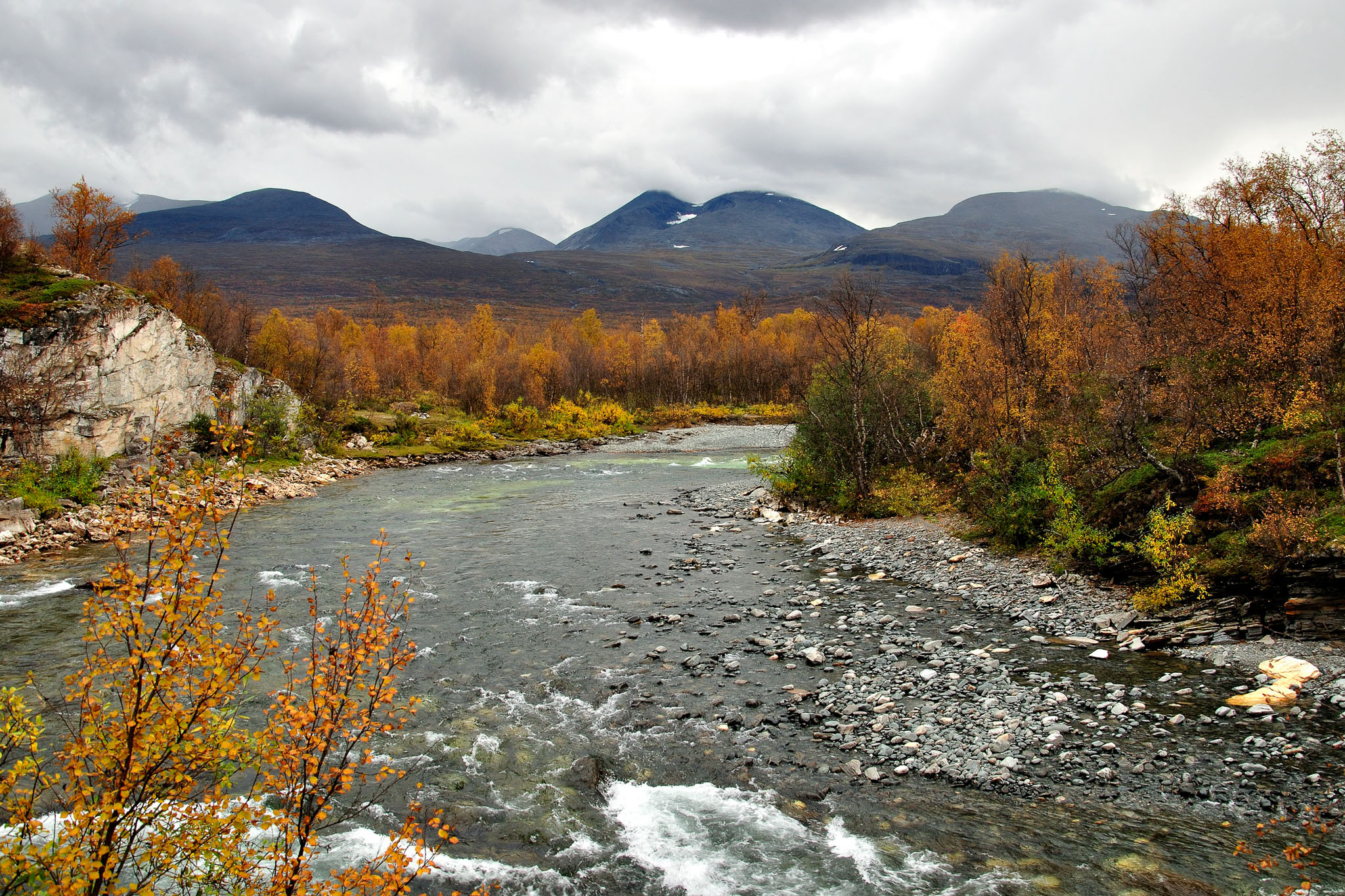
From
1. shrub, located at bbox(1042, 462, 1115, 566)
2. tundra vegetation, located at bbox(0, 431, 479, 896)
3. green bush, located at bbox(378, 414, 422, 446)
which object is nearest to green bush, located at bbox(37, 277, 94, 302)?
green bush, located at bbox(378, 414, 422, 446)

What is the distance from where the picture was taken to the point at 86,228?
4991cm

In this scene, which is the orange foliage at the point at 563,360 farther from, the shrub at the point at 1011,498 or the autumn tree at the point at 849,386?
the shrub at the point at 1011,498

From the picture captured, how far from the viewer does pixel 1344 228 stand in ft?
68.4

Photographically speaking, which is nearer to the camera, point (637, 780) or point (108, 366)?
point (637, 780)

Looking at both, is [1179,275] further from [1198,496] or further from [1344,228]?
[1198,496]

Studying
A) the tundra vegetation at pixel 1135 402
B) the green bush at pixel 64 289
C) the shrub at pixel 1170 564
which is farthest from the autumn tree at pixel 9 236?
the shrub at pixel 1170 564

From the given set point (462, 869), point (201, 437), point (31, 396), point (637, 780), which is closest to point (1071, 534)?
point (637, 780)

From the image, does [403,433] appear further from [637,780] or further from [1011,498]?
[637,780]

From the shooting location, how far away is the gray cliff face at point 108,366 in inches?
1257

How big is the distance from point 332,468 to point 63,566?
26.9 m

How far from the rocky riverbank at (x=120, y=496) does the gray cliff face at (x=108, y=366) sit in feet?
7.09

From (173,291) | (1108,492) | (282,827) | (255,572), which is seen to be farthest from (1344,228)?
(173,291)

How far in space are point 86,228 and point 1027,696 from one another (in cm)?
6556

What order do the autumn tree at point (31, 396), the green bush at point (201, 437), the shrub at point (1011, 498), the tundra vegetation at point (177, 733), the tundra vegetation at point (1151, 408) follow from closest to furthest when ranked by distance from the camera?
the tundra vegetation at point (177, 733) → the tundra vegetation at point (1151, 408) → the shrub at point (1011, 498) → the autumn tree at point (31, 396) → the green bush at point (201, 437)
